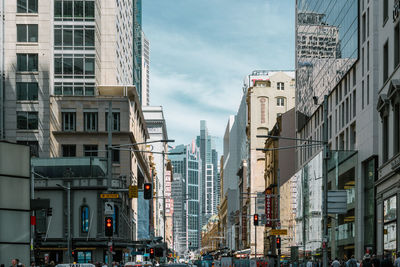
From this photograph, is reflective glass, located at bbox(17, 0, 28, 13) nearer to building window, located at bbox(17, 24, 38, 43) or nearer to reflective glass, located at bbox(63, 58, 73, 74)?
building window, located at bbox(17, 24, 38, 43)

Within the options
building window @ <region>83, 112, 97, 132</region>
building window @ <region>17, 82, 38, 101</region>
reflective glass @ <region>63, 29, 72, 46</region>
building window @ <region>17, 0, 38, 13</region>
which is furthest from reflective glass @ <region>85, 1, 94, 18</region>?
building window @ <region>83, 112, 97, 132</region>

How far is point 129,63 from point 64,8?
1305 inches

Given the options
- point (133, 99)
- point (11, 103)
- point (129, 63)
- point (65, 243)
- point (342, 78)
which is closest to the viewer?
point (342, 78)

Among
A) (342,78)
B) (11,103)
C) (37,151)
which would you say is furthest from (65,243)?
(342,78)

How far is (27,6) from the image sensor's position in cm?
9106

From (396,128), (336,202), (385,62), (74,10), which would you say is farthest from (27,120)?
(336,202)

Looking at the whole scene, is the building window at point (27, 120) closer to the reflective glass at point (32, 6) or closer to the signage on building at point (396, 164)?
the reflective glass at point (32, 6)

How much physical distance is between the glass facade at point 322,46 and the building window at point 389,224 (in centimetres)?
2017

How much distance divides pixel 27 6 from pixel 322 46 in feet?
120

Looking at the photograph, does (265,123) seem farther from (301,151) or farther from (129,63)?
(301,151)

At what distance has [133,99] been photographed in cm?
10025

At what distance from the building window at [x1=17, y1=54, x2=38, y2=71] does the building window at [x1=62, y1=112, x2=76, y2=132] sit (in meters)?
6.80

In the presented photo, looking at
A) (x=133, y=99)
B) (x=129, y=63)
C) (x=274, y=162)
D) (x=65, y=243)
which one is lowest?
(x=65, y=243)

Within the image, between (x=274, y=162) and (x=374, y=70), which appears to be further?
(x=274, y=162)
